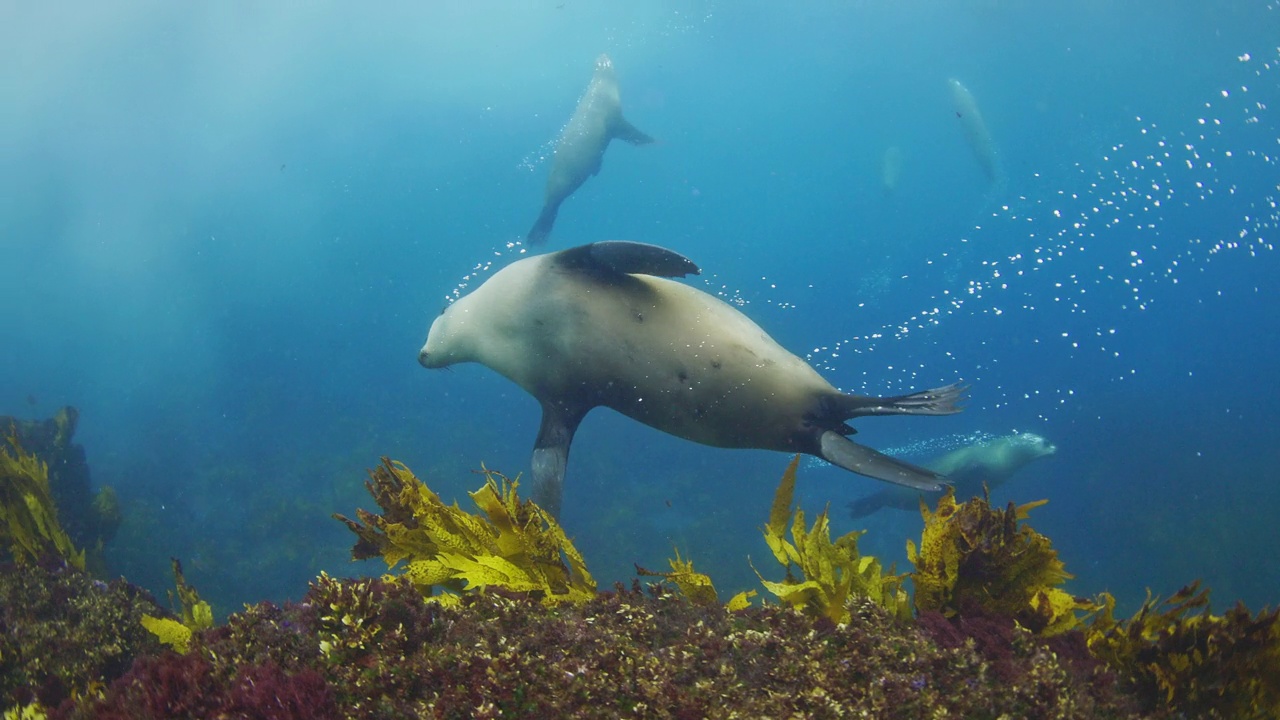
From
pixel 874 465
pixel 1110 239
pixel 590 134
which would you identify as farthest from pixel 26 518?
pixel 1110 239

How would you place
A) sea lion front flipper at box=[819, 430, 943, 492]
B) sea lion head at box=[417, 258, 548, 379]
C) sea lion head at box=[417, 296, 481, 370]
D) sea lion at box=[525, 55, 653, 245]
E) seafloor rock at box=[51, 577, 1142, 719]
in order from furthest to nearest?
sea lion at box=[525, 55, 653, 245] < sea lion head at box=[417, 296, 481, 370] < sea lion head at box=[417, 258, 548, 379] < sea lion front flipper at box=[819, 430, 943, 492] < seafloor rock at box=[51, 577, 1142, 719]

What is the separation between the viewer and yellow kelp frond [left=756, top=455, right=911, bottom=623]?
2.59 meters

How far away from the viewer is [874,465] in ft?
10.1

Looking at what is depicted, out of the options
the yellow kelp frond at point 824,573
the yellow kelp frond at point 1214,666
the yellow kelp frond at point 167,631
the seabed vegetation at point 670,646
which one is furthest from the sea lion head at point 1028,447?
the yellow kelp frond at point 167,631

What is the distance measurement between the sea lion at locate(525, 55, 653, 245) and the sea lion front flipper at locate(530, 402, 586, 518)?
1314 cm

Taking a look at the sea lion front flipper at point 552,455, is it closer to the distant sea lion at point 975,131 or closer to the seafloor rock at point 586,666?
the seafloor rock at point 586,666

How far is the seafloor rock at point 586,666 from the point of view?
5.45ft

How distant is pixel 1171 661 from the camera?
2.17 metres

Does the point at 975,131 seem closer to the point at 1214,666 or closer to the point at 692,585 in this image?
the point at 1214,666

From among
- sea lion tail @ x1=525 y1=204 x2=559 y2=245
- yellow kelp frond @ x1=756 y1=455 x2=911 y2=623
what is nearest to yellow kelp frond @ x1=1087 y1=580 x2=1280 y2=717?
yellow kelp frond @ x1=756 y1=455 x2=911 y2=623

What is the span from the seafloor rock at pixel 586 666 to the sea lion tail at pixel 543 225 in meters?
15.9

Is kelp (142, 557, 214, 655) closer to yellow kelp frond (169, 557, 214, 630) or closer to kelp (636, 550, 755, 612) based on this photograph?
yellow kelp frond (169, 557, 214, 630)

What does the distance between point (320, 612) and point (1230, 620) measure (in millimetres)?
3193

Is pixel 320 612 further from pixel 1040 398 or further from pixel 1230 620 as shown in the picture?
pixel 1040 398
